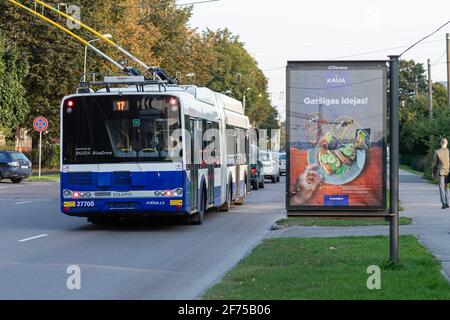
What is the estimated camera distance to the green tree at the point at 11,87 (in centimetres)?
5428

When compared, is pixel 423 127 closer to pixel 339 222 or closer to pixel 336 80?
pixel 339 222

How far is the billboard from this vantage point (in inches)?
487

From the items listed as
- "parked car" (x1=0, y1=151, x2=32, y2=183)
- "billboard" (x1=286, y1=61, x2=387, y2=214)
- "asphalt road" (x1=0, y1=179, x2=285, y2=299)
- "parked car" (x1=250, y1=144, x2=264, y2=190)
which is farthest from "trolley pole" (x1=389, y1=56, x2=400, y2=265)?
"parked car" (x1=0, y1=151, x2=32, y2=183)

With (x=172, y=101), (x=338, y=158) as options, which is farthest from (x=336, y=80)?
(x=172, y=101)

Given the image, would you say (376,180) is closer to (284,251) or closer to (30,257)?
(284,251)

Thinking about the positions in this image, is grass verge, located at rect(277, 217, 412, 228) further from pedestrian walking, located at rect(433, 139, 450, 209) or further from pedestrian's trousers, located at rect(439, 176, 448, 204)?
pedestrian walking, located at rect(433, 139, 450, 209)

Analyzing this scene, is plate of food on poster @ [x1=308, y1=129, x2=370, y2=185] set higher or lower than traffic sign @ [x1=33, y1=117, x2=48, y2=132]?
lower

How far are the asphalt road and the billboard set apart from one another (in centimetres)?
180

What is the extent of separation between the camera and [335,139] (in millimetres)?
12617

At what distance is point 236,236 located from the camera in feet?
59.5

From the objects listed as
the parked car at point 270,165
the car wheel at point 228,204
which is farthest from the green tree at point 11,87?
the car wheel at point 228,204

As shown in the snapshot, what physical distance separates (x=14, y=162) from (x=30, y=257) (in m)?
32.1

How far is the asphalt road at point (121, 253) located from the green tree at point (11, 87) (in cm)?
3011
